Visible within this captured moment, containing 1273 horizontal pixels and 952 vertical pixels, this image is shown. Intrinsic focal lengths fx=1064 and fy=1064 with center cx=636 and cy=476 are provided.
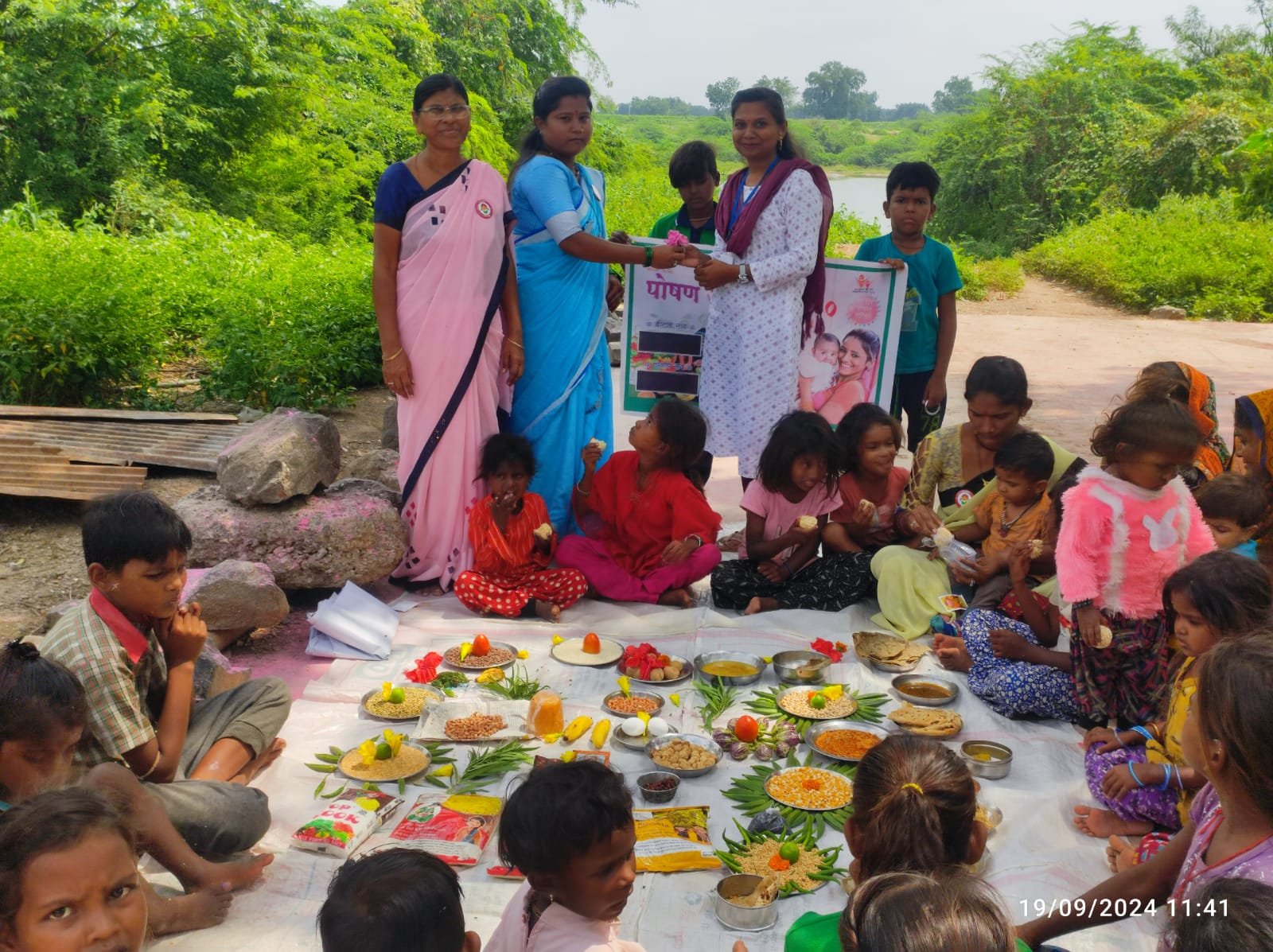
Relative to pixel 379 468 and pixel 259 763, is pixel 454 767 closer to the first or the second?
pixel 259 763

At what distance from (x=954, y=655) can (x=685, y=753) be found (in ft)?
4.08

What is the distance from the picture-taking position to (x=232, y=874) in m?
2.70

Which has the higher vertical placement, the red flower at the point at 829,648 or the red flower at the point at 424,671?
the red flower at the point at 829,648

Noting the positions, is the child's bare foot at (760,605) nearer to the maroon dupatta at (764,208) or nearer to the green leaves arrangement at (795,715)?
the green leaves arrangement at (795,715)

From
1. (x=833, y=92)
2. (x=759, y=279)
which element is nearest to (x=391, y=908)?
(x=759, y=279)

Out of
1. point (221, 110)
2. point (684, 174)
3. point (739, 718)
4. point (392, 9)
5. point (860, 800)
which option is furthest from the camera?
point (392, 9)

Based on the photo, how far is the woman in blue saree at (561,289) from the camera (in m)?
4.84

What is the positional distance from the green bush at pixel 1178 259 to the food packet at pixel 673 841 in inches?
571

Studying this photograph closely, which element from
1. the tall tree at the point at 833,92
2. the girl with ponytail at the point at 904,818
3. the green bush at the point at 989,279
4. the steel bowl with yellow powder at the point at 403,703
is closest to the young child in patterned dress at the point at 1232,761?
the girl with ponytail at the point at 904,818

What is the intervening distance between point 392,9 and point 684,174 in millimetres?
11931

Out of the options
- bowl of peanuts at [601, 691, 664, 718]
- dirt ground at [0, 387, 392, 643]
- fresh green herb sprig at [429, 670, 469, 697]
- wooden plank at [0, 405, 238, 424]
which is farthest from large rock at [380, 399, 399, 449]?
bowl of peanuts at [601, 691, 664, 718]

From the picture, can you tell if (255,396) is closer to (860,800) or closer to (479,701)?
(479,701)

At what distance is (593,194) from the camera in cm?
509

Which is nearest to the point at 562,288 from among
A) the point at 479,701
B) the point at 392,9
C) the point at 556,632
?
the point at 556,632
